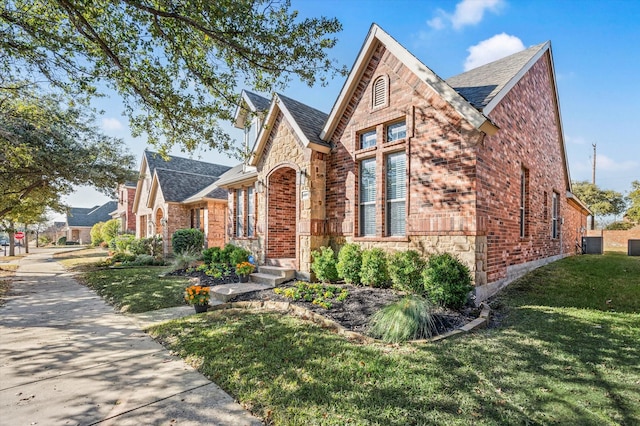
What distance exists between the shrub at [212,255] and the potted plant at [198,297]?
5994mm

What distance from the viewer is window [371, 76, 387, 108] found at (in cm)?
798

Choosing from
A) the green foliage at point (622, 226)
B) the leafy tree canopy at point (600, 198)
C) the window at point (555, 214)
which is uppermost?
the leafy tree canopy at point (600, 198)

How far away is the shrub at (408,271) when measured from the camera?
6.64 metres

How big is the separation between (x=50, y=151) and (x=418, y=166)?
1463 cm

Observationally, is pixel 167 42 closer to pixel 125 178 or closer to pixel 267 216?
pixel 267 216

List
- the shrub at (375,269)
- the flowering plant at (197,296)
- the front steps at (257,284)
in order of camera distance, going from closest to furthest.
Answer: the flowering plant at (197,296) → the shrub at (375,269) → the front steps at (257,284)

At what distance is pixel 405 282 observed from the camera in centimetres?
676

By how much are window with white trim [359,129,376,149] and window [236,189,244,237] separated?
6.61 meters

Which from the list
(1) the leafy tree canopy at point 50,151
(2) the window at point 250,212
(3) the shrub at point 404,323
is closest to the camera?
(3) the shrub at point 404,323

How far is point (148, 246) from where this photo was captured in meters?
19.3

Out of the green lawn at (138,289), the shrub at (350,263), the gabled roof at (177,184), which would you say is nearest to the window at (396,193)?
the shrub at (350,263)

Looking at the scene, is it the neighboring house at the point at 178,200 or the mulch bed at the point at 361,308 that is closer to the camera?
the mulch bed at the point at 361,308

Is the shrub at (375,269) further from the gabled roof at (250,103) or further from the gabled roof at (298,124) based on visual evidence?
the gabled roof at (250,103)

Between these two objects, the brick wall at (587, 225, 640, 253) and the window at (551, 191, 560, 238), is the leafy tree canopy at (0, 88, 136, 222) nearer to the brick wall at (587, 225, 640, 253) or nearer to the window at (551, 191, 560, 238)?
the window at (551, 191, 560, 238)
